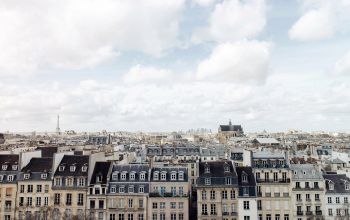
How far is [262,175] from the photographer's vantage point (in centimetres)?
7481

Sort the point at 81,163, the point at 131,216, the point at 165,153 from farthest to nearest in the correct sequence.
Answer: the point at 165,153, the point at 81,163, the point at 131,216

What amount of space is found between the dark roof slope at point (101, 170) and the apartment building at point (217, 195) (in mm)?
16438

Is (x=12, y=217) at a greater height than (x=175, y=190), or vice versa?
(x=175, y=190)

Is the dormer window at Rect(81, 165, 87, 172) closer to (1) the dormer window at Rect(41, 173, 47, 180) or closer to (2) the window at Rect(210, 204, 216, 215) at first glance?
(1) the dormer window at Rect(41, 173, 47, 180)

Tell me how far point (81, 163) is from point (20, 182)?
10.9 meters

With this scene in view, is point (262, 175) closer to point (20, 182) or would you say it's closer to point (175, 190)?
point (175, 190)

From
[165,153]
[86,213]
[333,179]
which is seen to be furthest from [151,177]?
[165,153]

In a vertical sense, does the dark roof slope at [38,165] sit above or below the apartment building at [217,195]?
above

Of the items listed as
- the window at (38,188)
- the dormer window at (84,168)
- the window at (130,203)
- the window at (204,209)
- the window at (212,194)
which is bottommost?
the window at (204,209)

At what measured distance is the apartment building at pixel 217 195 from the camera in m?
71.0

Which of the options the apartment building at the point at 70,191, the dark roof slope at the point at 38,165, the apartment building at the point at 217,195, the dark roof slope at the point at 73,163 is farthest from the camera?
the dark roof slope at the point at 38,165

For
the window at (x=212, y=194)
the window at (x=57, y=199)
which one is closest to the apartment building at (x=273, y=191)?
the window at (x=212, y=194)

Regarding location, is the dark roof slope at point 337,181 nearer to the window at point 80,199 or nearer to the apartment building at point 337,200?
the apartment building at point 337,200

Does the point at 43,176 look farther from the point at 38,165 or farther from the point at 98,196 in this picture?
the point at 98,196
